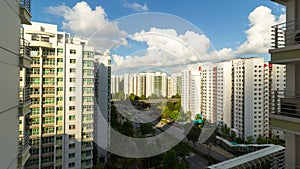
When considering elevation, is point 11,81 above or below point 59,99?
above

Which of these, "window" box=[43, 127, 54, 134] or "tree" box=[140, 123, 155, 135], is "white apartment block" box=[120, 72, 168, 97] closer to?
"tree" box=[140, 123, 155, 135]

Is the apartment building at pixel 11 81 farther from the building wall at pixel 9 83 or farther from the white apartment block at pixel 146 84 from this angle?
the white apartment block at pixel 146 84

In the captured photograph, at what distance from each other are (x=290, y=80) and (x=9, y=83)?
1.37 metres

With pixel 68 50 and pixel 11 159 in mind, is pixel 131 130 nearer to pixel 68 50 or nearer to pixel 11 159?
pixel 68 50

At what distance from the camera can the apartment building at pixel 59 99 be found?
3.67m

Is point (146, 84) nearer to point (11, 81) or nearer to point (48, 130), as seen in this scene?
point (11, 81)

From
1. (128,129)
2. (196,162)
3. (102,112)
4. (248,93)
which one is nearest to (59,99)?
(102,112)

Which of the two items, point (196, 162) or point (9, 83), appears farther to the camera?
point (196, 162)

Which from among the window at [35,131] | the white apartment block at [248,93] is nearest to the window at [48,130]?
the window at [35,131]

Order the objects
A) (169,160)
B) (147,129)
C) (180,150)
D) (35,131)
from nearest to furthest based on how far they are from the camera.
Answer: (169,160) < (35,131) < (147,129) < (180,150)

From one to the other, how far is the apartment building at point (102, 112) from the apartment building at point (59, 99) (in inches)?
6.6

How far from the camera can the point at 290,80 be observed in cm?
102

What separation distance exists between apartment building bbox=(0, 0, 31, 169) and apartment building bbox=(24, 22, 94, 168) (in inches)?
103

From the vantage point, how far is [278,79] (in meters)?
5.70
